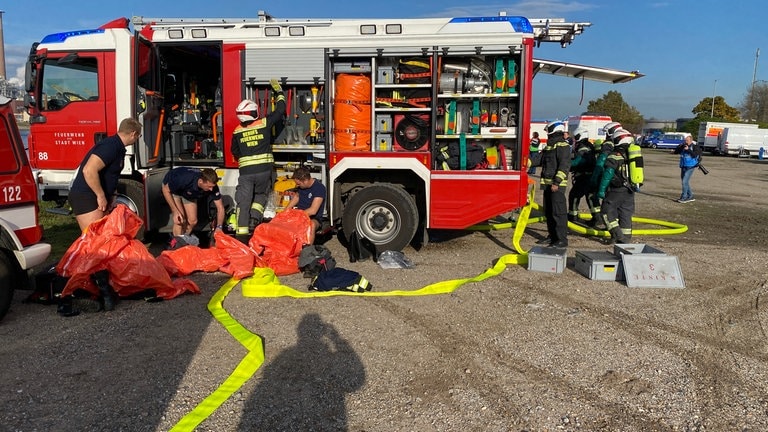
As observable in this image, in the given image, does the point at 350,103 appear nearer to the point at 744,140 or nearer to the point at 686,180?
the point at 686,180

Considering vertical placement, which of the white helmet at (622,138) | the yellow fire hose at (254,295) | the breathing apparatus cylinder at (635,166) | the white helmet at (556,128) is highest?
the white helmet at (556,128)

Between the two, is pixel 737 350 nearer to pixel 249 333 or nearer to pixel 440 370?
pixel 440 370

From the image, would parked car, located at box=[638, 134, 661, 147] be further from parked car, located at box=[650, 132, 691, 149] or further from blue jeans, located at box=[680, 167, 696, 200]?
blue jeans, located at box=[680, 167, 696, 200]

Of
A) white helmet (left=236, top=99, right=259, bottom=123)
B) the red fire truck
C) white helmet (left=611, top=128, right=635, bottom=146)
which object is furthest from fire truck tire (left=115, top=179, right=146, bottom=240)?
white helmet (left=611, top=128, right=635, bottom=146)

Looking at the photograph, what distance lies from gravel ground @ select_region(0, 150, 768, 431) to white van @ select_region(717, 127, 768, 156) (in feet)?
132

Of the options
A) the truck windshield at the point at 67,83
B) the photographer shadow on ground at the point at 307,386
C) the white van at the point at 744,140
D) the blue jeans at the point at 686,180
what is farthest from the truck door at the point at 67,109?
the white van at the point at 744,140

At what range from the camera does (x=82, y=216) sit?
17.3 ft

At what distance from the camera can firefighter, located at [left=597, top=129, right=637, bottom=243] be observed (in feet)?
25.0

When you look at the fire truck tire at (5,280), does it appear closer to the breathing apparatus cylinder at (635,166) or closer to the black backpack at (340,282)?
the black backpack at (340,282)

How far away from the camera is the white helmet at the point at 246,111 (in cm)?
664

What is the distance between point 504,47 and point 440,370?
4.14 metres

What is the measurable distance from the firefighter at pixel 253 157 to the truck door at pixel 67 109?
1717 millimetres

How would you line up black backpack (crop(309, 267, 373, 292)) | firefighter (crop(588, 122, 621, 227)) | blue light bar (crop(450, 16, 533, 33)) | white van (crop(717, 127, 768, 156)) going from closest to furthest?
black backpack (crop(309, 267, 373, 292)) < blue light bar (crop(450, 16, 533, 33)) < firefighter (crop(588, 122, 621, 227)) < white van (crop(717, 127, 768, 156))

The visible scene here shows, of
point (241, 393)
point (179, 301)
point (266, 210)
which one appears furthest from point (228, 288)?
point (241, 393)
